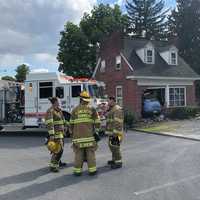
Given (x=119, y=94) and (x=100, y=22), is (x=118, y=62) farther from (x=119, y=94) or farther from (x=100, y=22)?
(x=100, y=22)

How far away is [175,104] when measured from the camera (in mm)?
35031

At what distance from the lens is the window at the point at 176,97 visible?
1369 inches

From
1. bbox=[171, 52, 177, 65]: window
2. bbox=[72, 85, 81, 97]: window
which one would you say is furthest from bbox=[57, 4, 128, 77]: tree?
bbox=[72, 85, 81, 97]: window

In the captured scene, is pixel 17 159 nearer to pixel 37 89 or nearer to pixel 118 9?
pixel 37 89

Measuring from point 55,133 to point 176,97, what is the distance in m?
25.0

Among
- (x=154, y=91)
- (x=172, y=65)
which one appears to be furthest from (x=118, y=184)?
(x=172, y=65)

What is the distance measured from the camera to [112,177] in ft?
33.6

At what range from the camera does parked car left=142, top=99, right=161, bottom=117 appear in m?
31.5

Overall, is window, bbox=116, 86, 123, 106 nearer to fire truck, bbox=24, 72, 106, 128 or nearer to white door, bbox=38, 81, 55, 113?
fire truck, bbox=24, 72, 106, 128

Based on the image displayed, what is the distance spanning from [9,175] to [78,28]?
4244cm

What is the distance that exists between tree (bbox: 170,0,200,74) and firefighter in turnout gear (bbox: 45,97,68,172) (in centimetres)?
3989

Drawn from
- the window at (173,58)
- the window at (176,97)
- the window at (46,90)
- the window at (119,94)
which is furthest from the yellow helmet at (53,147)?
the window at (173,58)

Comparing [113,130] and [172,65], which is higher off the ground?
[172,65]

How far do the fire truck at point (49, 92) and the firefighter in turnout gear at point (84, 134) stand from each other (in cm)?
967
